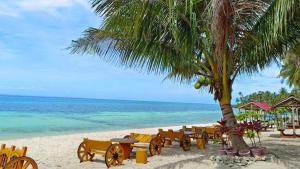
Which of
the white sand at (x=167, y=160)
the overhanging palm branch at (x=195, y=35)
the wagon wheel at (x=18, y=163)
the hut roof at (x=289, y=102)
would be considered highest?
the overhanging palm branch at (x=195, y=35)

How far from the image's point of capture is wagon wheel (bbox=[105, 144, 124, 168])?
7.82 meters

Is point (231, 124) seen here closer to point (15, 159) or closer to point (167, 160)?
point (167, 160)

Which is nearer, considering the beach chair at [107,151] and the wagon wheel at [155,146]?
the beach chair at [107,151]

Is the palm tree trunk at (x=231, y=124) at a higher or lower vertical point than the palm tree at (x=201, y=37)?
lower

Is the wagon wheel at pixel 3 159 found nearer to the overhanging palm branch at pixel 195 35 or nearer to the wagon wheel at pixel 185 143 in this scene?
the overhanging palm branch at pixel 195 35

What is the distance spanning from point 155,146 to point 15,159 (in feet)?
15.9

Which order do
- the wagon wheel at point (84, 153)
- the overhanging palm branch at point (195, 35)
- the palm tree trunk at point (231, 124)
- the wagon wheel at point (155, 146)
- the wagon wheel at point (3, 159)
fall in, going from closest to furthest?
the wagon wheel at point (3, 159) < the overhanging palm branch at point (195, 35) < the wagon wheel at point (84, 153) < the palm tree trunk at point (231, 124) < the wagon wheel at point (155, 146)

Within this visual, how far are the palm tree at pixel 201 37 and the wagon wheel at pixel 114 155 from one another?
1982 mm

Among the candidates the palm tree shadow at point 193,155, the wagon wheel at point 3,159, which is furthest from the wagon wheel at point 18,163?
the palm tree shadow at point 193,155

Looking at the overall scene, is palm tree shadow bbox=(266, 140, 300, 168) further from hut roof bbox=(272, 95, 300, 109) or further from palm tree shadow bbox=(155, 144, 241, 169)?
hut roof bbox=(272, 95, 300, 109)

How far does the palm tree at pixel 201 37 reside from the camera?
6906mm

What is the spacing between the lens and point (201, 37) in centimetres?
807

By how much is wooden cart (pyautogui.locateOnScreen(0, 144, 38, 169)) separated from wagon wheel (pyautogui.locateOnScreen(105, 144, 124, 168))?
2.46 m

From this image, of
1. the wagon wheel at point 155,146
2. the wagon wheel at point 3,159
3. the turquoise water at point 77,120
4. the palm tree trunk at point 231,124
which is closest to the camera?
the wagon wheel at point 3,159
